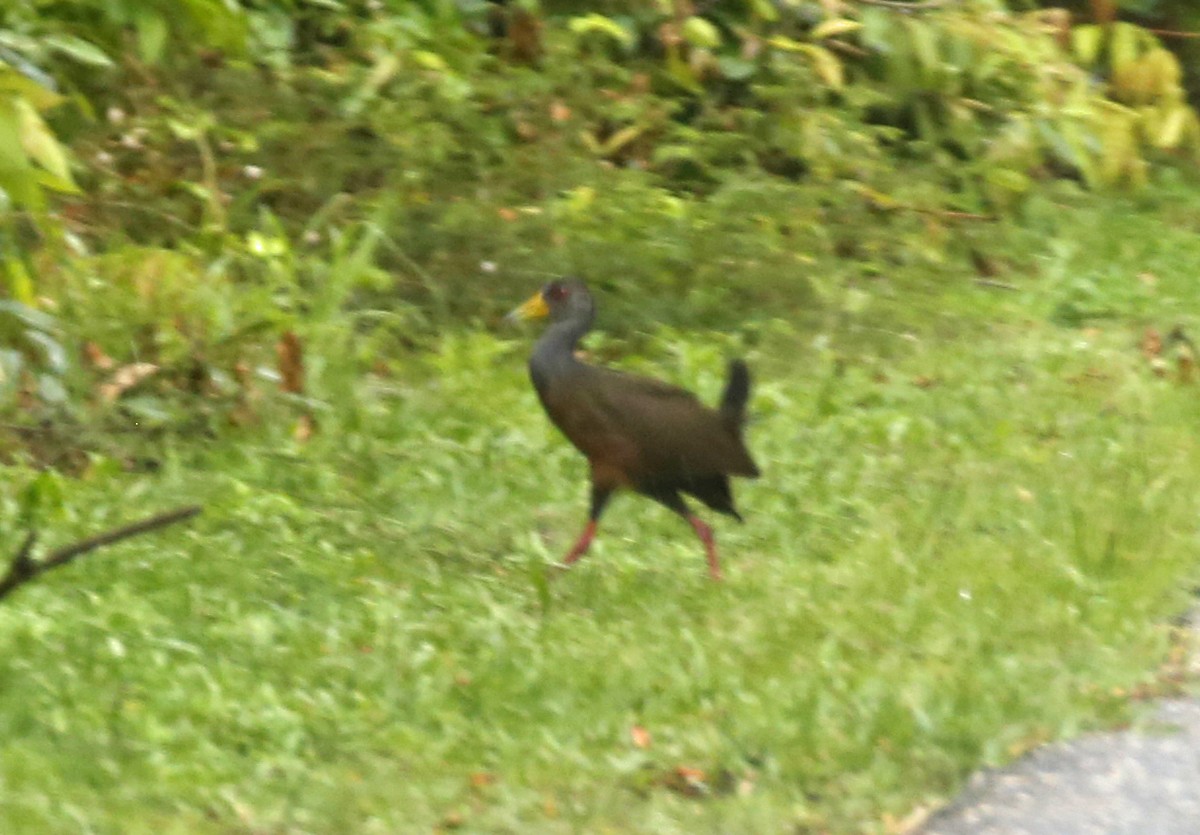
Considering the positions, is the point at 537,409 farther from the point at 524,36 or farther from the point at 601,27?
the point at 524,36

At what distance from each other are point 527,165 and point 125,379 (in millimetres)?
2550

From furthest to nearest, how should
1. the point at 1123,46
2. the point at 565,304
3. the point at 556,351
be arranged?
the point at 1123,46 → the point at 565,304 → the point at 556,351

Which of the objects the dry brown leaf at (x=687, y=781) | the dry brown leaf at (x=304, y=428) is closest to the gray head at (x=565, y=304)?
the dry brown leaf at (x=304, y=428)

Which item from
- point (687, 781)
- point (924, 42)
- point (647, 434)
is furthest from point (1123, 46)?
point (687, 781)

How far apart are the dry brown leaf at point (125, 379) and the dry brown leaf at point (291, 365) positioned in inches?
16.5

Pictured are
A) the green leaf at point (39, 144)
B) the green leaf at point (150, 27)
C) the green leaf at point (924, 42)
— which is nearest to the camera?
the green leaf at point (39, 144)

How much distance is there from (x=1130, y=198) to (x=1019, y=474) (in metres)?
3.80

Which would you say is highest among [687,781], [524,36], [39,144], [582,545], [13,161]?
[13,161]

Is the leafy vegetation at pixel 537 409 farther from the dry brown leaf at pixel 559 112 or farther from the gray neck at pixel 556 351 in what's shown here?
the gray neck at pixel 556 351

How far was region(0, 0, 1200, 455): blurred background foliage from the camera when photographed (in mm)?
7285

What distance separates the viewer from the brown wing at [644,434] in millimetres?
5836

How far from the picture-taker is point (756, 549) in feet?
20.2

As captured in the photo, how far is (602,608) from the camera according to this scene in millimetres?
5520

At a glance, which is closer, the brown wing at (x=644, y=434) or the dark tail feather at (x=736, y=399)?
the brown wing at (x=644, y=434)
